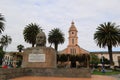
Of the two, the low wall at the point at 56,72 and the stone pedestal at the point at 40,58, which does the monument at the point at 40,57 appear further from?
the low wall at the point at 56,72

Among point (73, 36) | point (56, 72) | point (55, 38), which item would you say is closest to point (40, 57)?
point (56, 72)

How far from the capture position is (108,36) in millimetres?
43844

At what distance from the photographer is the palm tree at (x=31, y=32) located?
50281 millimetres

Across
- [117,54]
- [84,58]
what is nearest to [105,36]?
[84,58]

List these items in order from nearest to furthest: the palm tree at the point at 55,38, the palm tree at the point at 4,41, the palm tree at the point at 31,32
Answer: the palm tree at the point at 31,32 < the palm tree at the point at 55,38 < the palm tree at the point at 4,41

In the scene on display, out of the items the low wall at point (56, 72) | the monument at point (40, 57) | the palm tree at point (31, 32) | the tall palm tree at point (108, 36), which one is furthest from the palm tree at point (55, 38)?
the low wall at point (56, 72)

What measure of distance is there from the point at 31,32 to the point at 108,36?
21516mm

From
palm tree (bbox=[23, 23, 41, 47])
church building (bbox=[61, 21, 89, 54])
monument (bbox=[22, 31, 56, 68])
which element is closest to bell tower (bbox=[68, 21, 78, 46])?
church building (bbox=[61, 21, 89, 54])

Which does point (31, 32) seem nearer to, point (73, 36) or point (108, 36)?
point (108, 36)

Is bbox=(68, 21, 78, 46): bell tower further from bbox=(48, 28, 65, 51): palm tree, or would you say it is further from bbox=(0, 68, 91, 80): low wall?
bbox=(0, 68, 91, 80): low wall

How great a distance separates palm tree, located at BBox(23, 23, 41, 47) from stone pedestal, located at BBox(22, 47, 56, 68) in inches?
1145

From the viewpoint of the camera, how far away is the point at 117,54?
9031 centimetres

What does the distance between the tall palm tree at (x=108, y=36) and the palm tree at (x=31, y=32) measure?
17.1m

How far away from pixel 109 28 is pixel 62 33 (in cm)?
1735
